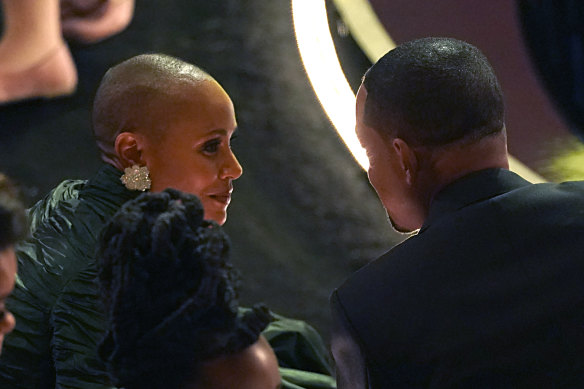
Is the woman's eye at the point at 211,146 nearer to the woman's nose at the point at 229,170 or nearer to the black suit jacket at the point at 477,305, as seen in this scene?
the woman's nose at the point at 229,170

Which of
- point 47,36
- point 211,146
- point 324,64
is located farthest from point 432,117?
point 47,36

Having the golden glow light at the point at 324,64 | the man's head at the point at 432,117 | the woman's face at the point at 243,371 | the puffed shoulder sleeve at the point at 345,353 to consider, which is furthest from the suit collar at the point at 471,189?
the golden glow light at the point at 324,64

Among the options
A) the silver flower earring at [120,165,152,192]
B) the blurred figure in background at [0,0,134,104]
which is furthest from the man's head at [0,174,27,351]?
the blurred figure in background at [0,0,134,104]

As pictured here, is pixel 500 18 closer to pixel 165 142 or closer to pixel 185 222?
pixel 165 142

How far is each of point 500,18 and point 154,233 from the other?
55.9 inches

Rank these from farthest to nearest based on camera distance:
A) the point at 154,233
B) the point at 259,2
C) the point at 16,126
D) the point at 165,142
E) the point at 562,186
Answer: the point at 259,2, the point at 16,126, the point at 165,142, the point at 562,186, the point at 154,233

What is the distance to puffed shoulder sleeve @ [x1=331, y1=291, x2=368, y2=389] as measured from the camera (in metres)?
0.86

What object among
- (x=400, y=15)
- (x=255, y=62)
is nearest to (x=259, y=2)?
(x=255, y=62)

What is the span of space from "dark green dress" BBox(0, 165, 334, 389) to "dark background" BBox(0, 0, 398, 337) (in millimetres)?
677

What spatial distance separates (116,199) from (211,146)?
0.20 meters

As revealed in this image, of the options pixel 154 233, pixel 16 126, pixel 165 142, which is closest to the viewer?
pixel 154 233

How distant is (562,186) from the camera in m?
0.92

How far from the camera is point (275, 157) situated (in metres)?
2.02

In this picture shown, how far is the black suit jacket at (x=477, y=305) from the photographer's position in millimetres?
838
